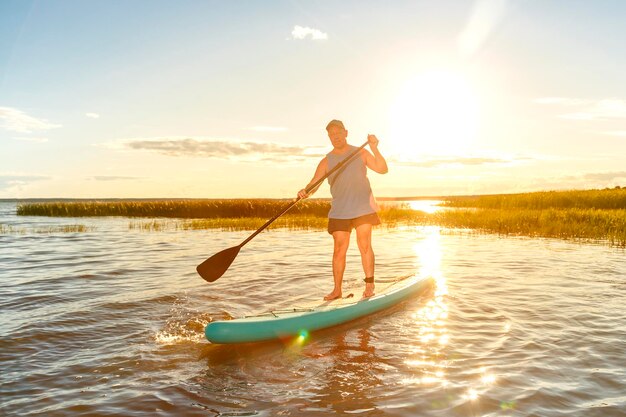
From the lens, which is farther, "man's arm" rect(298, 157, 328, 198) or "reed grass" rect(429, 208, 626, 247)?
"reed grass" rect(429, 208, 626, 247)

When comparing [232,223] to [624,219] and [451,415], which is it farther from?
[451,415]

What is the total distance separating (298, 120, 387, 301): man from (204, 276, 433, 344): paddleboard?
1.14 feet

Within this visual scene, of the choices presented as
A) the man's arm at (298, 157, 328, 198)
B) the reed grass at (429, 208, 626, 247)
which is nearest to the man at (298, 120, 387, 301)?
the man's arm at (298, 157, 328, 198)

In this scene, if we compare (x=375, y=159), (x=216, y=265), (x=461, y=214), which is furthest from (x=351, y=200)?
(x=461, y=214)

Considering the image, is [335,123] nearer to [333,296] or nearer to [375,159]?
[375,159]

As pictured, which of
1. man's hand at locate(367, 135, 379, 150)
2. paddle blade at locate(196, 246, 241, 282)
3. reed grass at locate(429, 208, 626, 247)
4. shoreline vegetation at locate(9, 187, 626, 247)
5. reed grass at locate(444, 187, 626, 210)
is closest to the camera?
man's hand at locate(367, 135, 379, 150)

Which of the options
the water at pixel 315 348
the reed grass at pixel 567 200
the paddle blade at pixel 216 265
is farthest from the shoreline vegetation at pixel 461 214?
the paddle blade at pixel 216 265

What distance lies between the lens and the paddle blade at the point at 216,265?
765 centimetres

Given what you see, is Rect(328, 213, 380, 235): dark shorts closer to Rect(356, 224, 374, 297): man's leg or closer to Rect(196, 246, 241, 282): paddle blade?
Rect(356, 224, 374, 297): man's leg

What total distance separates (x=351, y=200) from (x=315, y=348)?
246 centimetres

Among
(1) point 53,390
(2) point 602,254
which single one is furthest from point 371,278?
(2) point 602,254

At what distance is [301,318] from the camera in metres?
6.32

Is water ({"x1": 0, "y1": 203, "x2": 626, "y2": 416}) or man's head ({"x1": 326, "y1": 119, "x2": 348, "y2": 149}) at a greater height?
man's head ({"x1": 326, "y1": 119, "x2": 348, "y2": 149})

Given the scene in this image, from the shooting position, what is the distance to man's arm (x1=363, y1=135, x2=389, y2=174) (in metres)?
7.54
